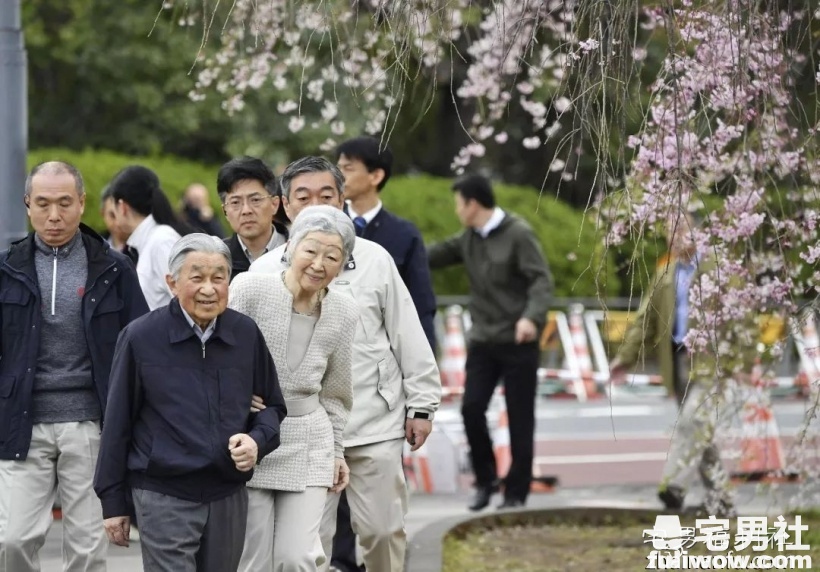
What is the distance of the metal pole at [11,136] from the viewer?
7.65 meters

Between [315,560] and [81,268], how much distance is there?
4.59 ft

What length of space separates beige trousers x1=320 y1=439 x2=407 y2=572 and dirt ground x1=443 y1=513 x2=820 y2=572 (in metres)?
1.55

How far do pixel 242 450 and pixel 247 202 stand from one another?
1772 mm

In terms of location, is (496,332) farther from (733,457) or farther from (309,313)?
(309,313)

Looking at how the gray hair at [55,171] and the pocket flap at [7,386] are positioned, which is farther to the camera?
the gray hair at [55,171]

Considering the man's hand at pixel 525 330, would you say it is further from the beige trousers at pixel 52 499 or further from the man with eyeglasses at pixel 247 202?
the beige trousers at pixel 52 499

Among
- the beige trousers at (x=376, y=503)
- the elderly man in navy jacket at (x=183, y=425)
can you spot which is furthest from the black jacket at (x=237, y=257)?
the elderly man in navy jacket at (x=183, y=425)

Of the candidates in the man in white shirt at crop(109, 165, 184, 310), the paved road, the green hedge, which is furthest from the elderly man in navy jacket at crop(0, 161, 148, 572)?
the green hedge

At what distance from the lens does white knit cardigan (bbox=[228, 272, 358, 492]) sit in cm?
554

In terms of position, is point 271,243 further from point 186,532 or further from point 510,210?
point 510,210

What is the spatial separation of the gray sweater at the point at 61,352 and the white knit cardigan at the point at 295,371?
0.71 m

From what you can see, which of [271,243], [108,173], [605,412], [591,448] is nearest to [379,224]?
[271,243]

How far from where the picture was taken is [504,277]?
33.1 feet

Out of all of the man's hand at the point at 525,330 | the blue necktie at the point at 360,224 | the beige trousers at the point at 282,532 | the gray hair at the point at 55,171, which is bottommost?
the beige trousers at the point at 282,532
